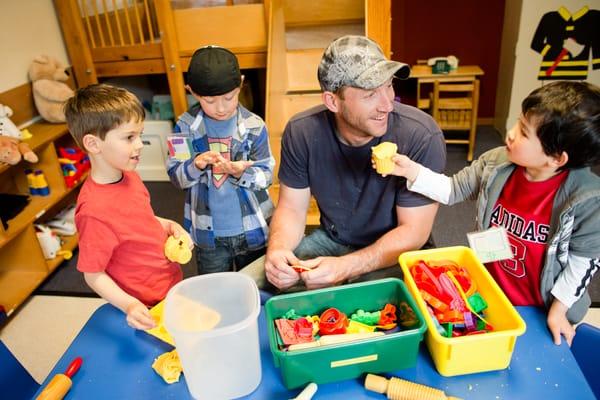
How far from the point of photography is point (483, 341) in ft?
3.20

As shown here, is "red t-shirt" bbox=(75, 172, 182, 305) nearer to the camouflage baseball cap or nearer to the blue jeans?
the blue jeans

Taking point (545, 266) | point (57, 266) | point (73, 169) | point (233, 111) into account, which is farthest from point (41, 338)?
point (545, 266)

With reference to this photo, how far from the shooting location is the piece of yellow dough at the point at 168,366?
1.07 m

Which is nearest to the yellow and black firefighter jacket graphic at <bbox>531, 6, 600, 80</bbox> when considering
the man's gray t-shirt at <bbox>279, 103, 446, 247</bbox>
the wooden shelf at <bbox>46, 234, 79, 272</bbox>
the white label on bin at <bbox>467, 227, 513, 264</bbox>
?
the man's gray t-shirt at <bbox>279, 103, 446, 247</bbox>

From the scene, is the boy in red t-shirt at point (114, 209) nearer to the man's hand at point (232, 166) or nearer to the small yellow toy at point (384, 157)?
the man's hand at point (232, 166)

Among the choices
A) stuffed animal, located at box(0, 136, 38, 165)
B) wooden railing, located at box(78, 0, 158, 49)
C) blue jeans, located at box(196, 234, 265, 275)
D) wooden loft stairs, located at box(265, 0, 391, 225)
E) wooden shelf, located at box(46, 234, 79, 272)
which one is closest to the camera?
blue jeans, located at box(196, 234, 265, 275)

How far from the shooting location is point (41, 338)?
232cm

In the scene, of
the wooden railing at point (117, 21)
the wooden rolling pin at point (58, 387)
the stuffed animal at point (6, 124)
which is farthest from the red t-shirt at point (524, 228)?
the wooden railing at point (117, 21)

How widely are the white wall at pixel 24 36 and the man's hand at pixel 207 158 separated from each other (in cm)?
191

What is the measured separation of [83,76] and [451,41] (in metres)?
3.31

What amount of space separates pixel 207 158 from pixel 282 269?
0.54 meters

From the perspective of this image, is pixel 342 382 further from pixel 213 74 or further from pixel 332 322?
pixel 213 74

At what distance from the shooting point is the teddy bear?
2.43m

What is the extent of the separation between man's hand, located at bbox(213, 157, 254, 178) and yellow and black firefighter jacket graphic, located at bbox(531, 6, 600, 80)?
325 cm
